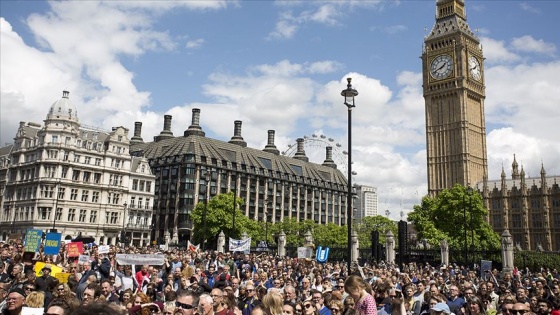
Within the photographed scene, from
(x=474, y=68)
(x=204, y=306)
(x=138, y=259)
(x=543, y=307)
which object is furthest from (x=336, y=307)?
(x=474, y=68)

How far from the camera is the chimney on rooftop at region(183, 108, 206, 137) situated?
104 metres

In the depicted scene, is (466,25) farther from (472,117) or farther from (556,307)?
(556,307)

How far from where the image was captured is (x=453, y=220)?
233ft

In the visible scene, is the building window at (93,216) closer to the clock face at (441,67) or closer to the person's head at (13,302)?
the person's head at (13,302)

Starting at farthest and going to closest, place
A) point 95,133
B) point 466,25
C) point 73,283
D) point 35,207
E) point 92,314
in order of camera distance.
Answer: point 466,25, point 95,133, point 35,207, point 73,283, point 92,314

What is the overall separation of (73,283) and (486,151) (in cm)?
11456

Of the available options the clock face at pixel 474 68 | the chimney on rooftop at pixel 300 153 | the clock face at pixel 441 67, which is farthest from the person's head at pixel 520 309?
the chimney on rooftop at pixel 300 153

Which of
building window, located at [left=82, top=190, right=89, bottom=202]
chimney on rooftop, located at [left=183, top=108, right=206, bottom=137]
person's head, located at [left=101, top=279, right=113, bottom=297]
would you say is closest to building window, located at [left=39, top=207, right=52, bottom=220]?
building window, located at [left=82, top=190, right=89, bottom=202]

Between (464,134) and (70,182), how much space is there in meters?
82.6

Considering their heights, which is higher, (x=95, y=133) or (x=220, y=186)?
(x=95, y=133)

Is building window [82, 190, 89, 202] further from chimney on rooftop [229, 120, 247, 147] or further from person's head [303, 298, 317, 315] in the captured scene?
person's head [303, 298, 317, 315]

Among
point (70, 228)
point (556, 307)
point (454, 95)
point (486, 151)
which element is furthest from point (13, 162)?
point (486, 151)

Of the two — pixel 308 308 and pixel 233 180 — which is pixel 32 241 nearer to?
pixel 308 308

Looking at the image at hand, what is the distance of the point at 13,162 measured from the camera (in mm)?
77125
